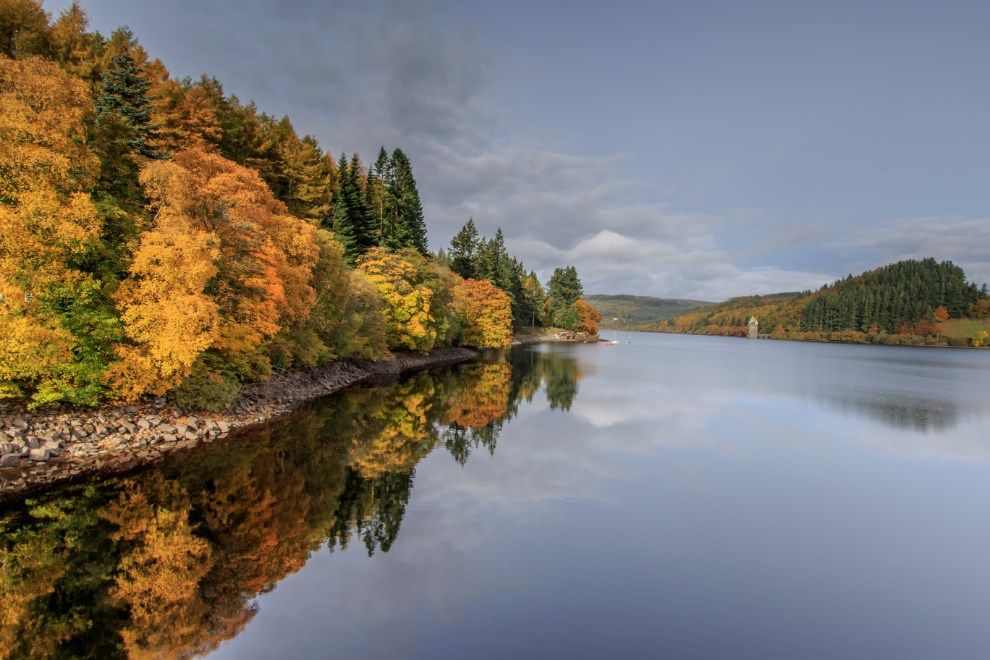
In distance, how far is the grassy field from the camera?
166m

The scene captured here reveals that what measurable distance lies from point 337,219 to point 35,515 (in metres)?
43.3

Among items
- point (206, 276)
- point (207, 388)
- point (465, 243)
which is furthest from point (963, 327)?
point (206, 276)

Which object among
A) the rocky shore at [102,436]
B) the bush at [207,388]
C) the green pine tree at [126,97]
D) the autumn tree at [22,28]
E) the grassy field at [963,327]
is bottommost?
the rocky shore at [102,436]

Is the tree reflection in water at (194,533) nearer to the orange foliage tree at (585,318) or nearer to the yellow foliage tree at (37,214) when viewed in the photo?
the yellow foliage tree at (37,214)

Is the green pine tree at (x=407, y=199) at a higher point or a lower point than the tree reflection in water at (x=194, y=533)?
higher

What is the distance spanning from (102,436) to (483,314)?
6119cm

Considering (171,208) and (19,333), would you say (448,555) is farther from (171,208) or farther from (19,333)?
(171,208)

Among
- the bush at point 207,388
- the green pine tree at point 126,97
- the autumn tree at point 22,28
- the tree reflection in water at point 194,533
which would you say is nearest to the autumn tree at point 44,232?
the bush at point 207,388

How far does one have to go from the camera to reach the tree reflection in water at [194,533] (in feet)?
31.5

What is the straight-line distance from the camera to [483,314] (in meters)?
77.9

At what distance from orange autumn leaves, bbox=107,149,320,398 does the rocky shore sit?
1284 mm

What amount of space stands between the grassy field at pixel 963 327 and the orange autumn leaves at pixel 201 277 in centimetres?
21894

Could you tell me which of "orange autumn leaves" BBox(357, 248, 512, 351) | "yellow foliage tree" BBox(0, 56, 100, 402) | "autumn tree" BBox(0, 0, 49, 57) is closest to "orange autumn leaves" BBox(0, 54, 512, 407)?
"yellow foliage tree" BBox(0, 56, 100, 402)

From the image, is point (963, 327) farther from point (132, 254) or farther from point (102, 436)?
point (102, 436)
